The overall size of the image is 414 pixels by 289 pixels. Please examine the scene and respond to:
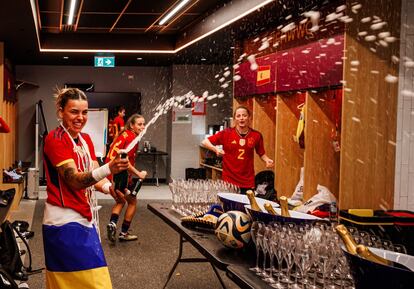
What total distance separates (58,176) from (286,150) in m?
4.70

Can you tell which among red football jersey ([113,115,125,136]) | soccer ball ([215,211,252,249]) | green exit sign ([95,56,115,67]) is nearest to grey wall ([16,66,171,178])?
red football jersey ([113,115,125,136])

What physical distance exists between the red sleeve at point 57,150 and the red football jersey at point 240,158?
313 centimetres

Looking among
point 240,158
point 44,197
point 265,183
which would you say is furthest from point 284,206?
point 44,197

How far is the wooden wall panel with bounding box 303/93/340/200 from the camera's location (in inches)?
253

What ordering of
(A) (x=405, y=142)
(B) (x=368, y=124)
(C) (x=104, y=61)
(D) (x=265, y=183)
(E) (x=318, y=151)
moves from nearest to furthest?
(A) (x=405, y=142) → (B) (x=368, y=124) → (E) (x=318, y=151) → (D) (x=265, y=183) → (C) (x=104, y=61)

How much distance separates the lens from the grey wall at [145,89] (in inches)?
527

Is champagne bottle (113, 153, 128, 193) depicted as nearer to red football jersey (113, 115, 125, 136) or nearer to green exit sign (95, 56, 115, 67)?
green exit sign (95, 56, 115, 67)

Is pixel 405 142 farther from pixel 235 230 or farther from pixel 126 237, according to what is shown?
pixel 126 237

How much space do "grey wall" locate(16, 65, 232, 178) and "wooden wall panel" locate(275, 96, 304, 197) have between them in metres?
6.22

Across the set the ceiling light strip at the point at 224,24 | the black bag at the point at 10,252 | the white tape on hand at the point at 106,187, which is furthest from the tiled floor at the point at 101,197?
the white tape on hand at the point at 106,187

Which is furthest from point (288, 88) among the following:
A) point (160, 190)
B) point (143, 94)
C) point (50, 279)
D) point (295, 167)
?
point (143, 94)

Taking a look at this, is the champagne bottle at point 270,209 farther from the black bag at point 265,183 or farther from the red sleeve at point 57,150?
the black bag at point 265,183

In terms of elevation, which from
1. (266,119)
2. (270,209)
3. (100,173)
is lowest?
(270,209)

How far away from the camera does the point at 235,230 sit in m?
2.62
